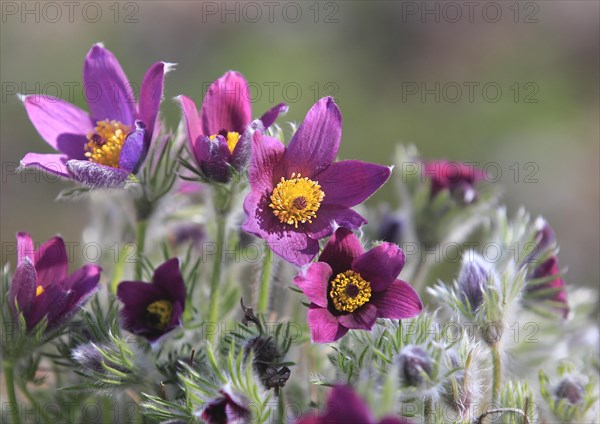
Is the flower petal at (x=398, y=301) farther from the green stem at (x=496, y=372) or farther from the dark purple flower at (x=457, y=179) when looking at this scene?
the dark purple flower at (x=457, y=179)

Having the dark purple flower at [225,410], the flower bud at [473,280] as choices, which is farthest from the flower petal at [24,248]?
the flower bud at [473,280]

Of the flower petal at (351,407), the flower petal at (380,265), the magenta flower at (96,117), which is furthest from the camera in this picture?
the magenta flower at (96,117)

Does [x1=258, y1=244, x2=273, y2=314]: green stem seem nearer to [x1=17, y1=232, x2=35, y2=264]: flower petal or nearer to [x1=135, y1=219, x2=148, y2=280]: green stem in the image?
[x1=135, y1=219, x2=148, y2=280]: green stem

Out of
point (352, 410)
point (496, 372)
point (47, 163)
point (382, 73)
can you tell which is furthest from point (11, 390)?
point (382, 73)

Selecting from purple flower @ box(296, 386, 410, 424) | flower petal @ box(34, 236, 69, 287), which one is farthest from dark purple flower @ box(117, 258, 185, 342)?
purple flower @ box(296, 386, 410, 424)

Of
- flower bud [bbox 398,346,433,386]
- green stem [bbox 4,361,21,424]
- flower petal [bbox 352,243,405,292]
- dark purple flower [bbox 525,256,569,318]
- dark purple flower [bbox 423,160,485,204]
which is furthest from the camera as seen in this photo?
dark purple flower [bbox 423,160,485,204]
